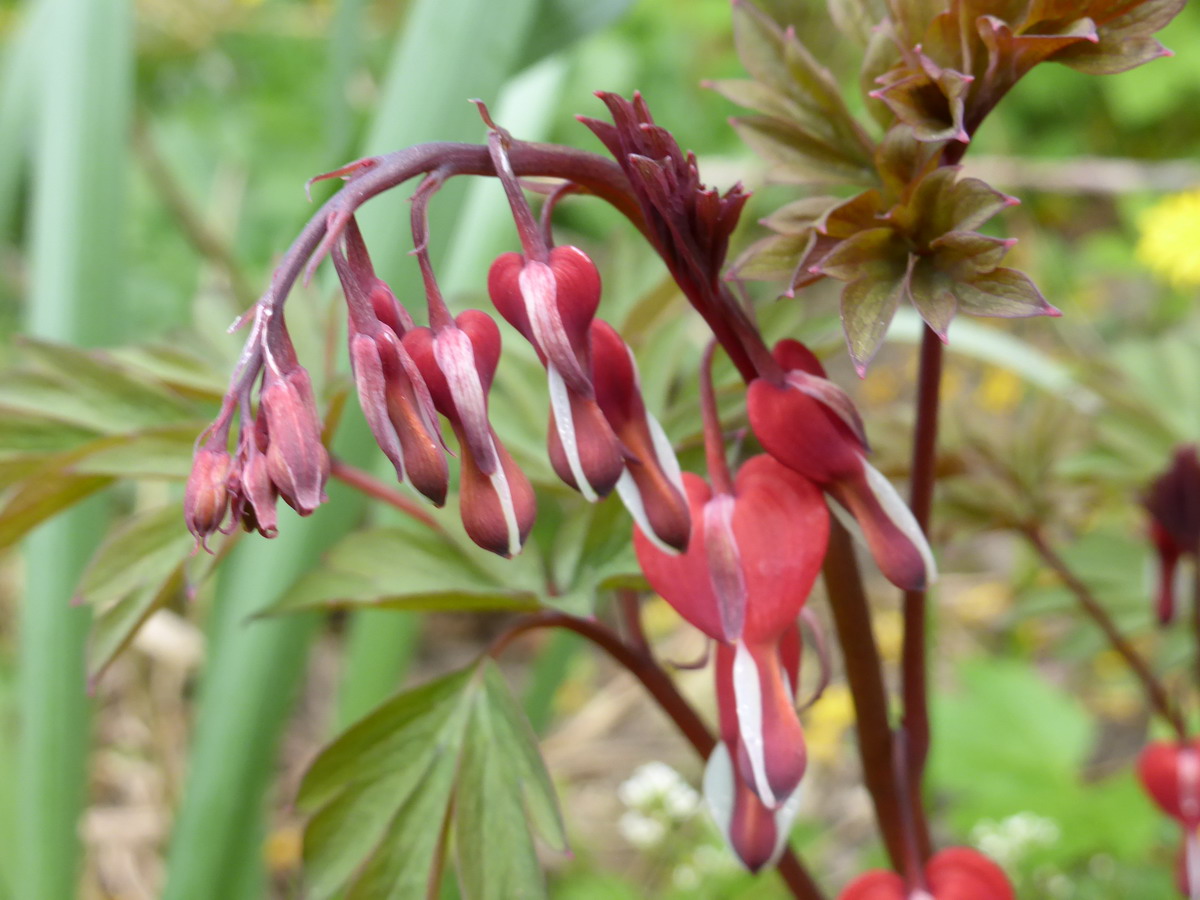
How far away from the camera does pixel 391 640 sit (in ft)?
3.11

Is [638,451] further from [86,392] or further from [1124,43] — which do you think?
[86,392]

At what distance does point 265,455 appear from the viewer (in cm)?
32

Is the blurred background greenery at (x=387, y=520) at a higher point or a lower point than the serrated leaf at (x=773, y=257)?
lower

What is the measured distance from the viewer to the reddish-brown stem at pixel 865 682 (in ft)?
1.46

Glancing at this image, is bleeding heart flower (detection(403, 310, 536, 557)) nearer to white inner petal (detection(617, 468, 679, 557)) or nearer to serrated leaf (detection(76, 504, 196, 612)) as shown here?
white inner petal (detection(617, 468, 679, 557))

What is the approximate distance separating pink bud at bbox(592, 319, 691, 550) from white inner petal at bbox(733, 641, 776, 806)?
0.05 meters

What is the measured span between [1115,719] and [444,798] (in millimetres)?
1509

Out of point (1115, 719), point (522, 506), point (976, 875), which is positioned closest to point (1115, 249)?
point (1115, 719)

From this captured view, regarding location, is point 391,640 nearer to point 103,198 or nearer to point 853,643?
point 103,198

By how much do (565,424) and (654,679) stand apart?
22cm

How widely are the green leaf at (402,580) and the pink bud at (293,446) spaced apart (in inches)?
7.4

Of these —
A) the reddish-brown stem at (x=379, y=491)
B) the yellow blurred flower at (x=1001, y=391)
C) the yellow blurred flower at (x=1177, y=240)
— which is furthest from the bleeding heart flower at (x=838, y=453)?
the yellow blurred flower at (x=1001, y=391)

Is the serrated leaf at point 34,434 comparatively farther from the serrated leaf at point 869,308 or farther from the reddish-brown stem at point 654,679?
the serrated leaf at point 869,308

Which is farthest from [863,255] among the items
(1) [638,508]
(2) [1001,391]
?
(2) [1001,391]
